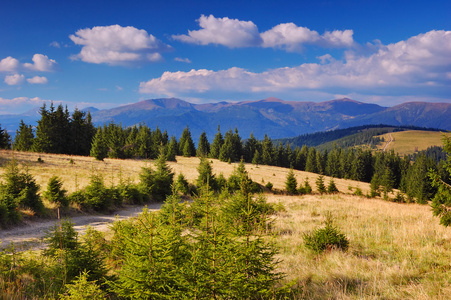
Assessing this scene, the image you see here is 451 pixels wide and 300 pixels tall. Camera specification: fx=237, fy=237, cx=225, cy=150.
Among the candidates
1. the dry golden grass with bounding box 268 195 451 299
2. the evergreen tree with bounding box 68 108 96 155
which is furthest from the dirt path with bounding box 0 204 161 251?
the evergreen tree with bounding box 68 108 96 155

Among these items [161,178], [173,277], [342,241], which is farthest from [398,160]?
[173,277]

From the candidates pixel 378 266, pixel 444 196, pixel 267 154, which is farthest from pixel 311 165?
Result: pixel 378 266

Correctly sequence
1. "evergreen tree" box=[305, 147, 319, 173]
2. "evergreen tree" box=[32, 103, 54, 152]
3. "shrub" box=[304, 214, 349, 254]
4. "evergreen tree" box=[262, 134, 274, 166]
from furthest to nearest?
"evergreen tree" box=[305, 147, 319, 173]
"evergreen tree" box=[262, 134, 274, 166]
"evergreen tree" box=[32, 103, 54, 152]
"shrub" box=[304, 214, 349, 254]

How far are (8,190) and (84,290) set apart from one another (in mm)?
14616

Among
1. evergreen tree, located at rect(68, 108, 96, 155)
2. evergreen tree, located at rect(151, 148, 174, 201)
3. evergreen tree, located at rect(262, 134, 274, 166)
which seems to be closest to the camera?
evergreen tree, located at rect(151, 148, 174, 201)

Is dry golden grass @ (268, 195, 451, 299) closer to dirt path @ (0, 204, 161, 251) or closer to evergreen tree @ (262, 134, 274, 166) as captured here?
dirt path @ (0, 204, 161, 251)

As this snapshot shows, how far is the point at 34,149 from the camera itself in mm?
51062

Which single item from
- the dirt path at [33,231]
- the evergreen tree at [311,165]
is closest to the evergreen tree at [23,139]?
the dirt path at [33,231]

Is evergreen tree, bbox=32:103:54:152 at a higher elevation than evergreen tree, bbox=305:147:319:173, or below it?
higher

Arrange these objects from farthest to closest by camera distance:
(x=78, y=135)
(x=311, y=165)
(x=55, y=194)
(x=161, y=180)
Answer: (x=311, y=165) → (x=78, y=135) → (x=161, y=180) → (x=55, y=194)

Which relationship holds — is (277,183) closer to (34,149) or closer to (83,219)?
(83,219)

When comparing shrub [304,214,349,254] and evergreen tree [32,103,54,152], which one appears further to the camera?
evergreen tree [32,103,54,152]

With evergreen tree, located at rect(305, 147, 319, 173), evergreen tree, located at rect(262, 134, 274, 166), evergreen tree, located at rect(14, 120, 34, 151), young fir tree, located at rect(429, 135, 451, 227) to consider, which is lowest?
evergreen tree, located at rect(305, 147, 319, 173)

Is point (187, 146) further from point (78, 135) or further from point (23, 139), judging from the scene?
point (23, 139)
